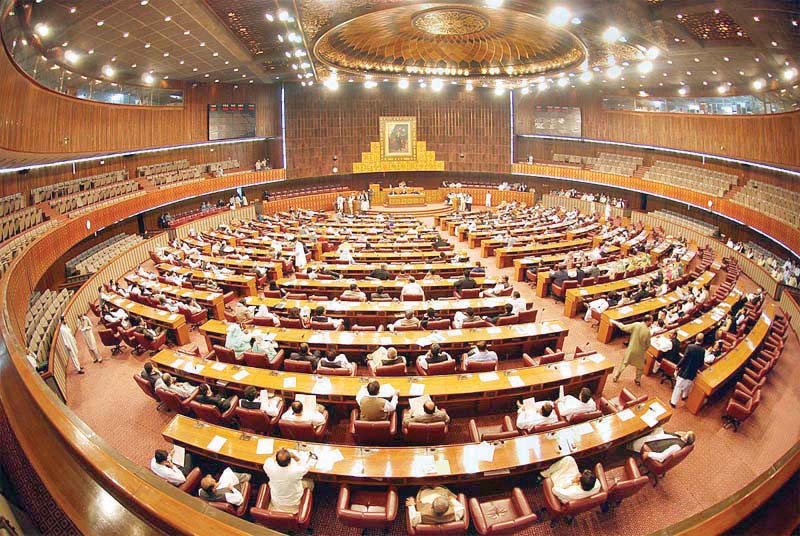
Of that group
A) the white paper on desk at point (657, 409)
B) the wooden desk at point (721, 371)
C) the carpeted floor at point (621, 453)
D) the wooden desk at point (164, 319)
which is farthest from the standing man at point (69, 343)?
the wooden desk at point (721, 371)

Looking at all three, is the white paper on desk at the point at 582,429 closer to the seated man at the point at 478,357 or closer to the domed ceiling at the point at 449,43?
the seated man at the point at 478,357

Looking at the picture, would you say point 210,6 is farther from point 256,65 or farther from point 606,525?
point 606,525

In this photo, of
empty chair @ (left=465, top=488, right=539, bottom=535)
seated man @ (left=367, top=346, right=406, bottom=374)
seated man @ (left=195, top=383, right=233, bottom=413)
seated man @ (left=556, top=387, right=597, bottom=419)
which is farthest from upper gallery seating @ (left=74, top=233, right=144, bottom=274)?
seated man @ (left=556, top=387, right=597, bottom=419)

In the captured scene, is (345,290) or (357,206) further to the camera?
(357,206)

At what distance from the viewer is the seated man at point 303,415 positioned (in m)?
6.25

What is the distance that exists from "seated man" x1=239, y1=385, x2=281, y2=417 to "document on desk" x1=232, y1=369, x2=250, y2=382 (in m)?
0.68

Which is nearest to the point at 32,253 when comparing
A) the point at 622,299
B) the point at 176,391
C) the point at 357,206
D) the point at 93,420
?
the point at 93,420

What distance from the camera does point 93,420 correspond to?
7.75 meters

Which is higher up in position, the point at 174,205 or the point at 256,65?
the point at 256,65

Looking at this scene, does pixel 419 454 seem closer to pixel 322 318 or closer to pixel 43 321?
pixel 322 318

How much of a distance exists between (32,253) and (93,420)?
18.3 feet

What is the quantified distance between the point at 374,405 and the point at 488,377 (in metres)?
2.07

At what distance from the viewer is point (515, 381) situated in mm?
7152

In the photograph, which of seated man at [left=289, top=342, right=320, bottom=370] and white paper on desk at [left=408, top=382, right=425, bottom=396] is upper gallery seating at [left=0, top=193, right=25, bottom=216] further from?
white paper on desk at [left=408, top=382, right=425, bottom=396]
